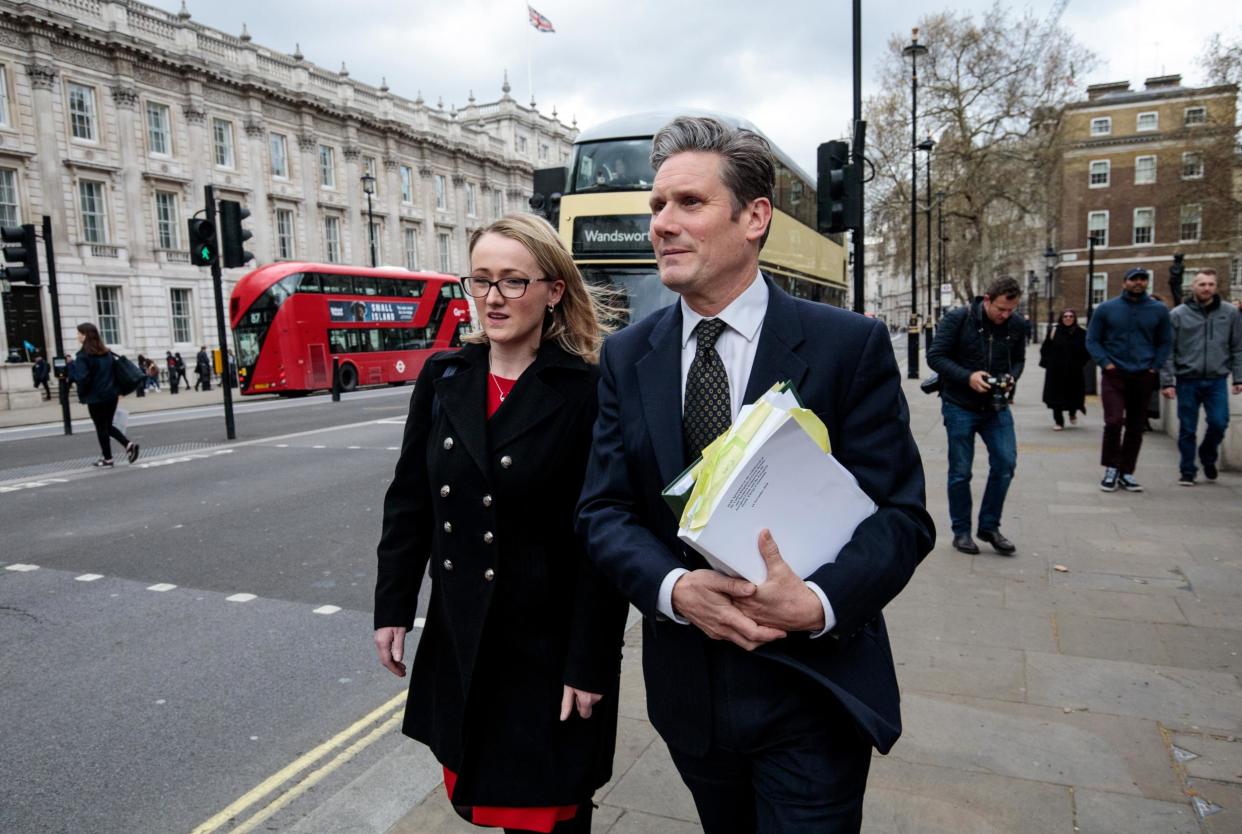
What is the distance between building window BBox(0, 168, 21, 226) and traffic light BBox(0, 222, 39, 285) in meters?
17.5

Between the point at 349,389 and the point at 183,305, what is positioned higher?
the point at 183,305

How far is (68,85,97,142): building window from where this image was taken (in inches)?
1192

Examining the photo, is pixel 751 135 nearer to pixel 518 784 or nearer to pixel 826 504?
pixel 826 504

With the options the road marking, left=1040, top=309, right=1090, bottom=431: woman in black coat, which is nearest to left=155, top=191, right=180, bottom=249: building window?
the road marking

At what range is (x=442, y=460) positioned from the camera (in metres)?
2.00

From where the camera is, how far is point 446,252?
49.7 meters

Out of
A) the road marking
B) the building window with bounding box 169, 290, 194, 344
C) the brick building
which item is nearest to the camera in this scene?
the road marking

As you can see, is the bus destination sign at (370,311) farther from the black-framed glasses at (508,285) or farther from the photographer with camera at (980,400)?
the black-framed glasses at (508,285)

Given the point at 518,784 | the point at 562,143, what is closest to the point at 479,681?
the point at 518,784

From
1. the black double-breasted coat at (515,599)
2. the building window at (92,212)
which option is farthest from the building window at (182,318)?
the black double-breasted coat at (515,599)

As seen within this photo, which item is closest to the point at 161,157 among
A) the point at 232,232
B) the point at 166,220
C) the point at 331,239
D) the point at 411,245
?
the point at 166,220

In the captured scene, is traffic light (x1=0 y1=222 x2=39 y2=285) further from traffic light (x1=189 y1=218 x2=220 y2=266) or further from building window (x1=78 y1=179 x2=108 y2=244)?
building window (x1=78 y1=179 x2=108 y2=244)

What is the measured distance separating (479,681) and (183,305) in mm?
36577

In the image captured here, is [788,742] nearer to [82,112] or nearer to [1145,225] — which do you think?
[82,112]
